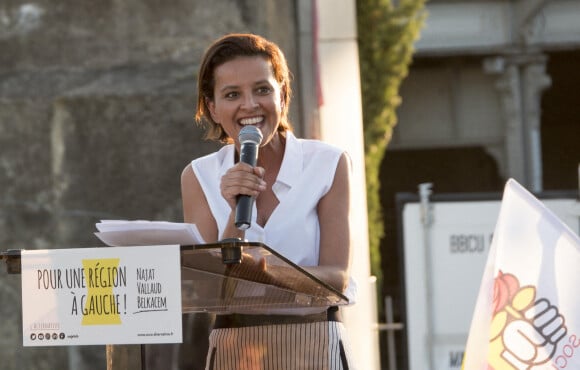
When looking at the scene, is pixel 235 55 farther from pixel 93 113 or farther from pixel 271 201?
pixel 93 113

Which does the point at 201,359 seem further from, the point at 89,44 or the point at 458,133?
the point at 458,133

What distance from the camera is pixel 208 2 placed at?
15.1 ft

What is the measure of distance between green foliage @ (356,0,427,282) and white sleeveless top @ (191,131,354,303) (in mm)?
8230

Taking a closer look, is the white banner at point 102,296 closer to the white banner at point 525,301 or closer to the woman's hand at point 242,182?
the woman's hand at point 242,182

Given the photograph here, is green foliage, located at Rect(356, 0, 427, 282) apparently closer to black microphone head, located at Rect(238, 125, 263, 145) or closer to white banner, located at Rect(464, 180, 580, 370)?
white banner, located at Rect(464, 180, 580, 370)

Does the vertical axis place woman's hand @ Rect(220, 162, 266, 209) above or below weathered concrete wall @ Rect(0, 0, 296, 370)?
below

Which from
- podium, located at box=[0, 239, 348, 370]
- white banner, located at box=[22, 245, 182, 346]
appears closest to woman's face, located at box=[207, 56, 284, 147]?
podium, located at box=[0, 239, 348, 370]

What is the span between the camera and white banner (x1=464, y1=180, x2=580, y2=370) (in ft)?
8.91

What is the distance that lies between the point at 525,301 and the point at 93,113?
89.5 inches

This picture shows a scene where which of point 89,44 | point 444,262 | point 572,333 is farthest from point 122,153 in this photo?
point 444,262

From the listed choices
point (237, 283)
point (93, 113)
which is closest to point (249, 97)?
point (237, 283)

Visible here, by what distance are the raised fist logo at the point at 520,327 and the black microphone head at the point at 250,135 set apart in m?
0.67

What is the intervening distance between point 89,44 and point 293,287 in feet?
8.33

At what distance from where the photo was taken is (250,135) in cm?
249
